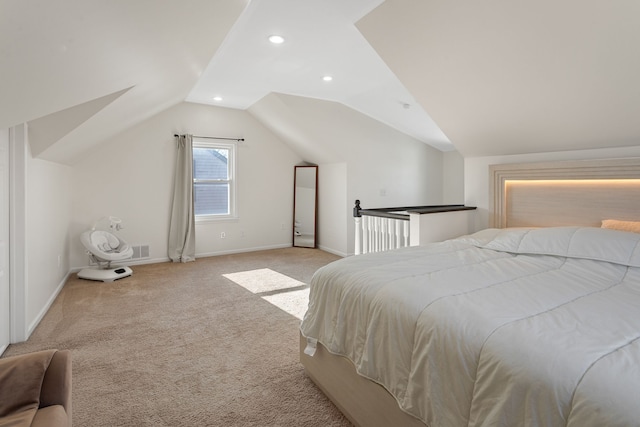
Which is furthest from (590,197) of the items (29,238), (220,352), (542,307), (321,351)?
(29,238)

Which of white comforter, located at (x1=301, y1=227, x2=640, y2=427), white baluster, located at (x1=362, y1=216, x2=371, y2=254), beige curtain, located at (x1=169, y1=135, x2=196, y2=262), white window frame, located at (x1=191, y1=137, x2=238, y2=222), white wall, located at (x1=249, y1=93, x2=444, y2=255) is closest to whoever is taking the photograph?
white comforter, located at (x1=301, y1=227, x2=640, y2=427)

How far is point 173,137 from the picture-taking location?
17.3ft

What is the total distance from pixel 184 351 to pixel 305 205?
4.15 m

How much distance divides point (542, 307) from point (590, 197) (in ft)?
6.44

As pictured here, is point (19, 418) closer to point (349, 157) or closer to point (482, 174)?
point (482, 174)

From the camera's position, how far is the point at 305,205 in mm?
6402

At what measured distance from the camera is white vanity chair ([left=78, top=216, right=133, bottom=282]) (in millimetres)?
4148

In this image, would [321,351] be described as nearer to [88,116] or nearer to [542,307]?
[542,307]

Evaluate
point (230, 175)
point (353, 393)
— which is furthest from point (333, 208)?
point (353, 393)

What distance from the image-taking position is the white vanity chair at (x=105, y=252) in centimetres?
415

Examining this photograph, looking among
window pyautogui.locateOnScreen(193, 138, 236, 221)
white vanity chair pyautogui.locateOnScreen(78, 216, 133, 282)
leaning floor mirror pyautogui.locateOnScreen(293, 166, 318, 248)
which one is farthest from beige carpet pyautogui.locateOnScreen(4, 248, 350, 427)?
leaning floor mirror pyautogui.locateOnScreen(293, 166, 318, 248)

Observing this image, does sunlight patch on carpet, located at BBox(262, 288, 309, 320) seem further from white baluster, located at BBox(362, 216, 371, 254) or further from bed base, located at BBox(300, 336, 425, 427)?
bed base, located at BBox(300, 336, 425, 427)

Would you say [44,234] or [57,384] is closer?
[57,384]

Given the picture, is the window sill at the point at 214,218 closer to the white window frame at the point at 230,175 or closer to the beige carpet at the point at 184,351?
the white window frame at the point at 230,175
